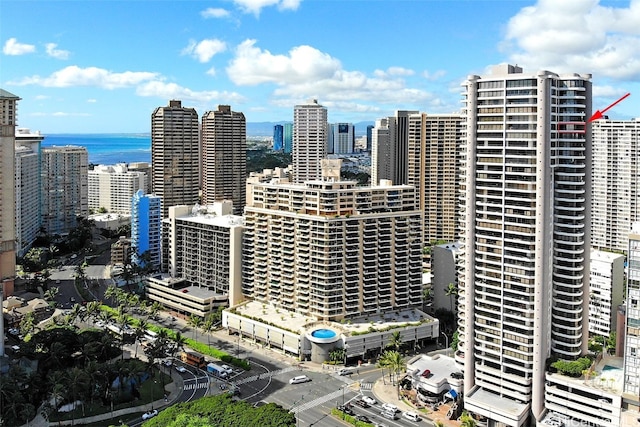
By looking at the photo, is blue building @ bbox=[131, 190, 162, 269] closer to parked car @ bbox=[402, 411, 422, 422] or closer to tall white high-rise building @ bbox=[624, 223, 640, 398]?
parked car @ bbox=[402, 411, 422, 422]

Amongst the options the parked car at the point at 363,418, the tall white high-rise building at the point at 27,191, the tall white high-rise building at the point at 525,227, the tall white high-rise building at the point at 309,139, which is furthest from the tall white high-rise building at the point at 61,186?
the tall white high-rise building at the point at 525,227

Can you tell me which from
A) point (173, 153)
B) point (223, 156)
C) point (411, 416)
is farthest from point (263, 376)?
point (223, 156)

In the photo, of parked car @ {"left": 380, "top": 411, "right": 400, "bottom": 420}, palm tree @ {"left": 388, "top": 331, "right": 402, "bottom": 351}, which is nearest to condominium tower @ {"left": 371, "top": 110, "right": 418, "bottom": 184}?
palm tree @ {"left": 388, "top": 331, "right": 402, "bottom": 351}

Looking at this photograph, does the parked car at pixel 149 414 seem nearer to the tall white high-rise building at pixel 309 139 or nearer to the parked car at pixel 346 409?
the parked car at pixel 346 409

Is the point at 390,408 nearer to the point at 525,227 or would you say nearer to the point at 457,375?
the point at 457,375

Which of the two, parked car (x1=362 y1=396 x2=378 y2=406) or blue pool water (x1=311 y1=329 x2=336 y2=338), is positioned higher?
blue pool water (x1=311 y1=329 x2=336 y2=338)
